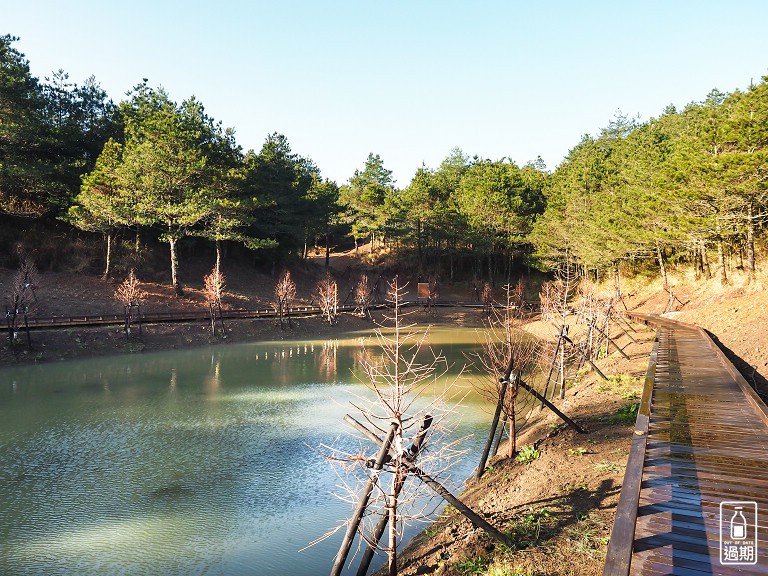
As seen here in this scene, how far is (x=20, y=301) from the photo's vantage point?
35562 mm

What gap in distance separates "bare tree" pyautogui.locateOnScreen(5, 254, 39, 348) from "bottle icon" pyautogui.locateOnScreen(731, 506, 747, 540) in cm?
3503

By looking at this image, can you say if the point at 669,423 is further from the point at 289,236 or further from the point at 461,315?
the point at 289,236

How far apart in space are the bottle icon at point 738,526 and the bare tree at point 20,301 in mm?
35031

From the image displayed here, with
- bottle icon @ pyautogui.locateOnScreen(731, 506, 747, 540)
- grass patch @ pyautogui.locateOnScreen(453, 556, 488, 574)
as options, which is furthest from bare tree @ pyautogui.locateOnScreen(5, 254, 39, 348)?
bottle icon @ pyautogui.locateOnScreen(731, 506, 747, 540)

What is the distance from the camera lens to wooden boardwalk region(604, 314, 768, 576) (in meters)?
5.69

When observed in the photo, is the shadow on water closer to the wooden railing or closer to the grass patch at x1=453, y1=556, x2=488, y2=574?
the wooden railing

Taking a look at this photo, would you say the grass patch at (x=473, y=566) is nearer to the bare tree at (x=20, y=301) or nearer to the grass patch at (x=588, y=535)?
the grass patch at (x=588, y=535)

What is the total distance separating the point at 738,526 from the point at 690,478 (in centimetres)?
158

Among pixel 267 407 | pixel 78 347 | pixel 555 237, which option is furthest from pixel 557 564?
pixel 555 237

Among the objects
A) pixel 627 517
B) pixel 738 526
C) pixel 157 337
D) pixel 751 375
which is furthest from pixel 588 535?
pixel 157 337

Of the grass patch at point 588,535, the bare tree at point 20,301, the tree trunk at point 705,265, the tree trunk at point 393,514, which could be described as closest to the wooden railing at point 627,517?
the grass patch at point 588,535

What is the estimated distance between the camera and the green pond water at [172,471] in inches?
387

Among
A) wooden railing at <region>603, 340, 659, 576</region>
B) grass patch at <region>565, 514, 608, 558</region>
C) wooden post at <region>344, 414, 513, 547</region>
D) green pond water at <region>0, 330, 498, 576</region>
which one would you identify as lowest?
green pond water at <region>0, 330, 498, 576</region>

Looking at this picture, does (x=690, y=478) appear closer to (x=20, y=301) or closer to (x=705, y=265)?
(x=20, y=301)
